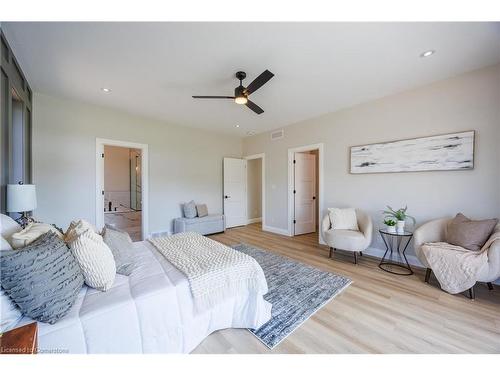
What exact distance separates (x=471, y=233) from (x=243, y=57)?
10.7ft

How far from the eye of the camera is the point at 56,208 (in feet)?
11.1

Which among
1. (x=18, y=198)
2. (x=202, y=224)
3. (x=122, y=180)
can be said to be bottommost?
(x=202, y=224)

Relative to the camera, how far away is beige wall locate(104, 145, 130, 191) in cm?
881

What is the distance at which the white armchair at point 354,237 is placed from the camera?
3.02 metres

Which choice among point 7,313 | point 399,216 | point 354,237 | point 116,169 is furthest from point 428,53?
point 116,169

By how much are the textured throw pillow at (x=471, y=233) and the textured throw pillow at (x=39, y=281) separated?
12.0ft

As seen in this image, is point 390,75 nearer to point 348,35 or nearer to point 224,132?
point 348,35

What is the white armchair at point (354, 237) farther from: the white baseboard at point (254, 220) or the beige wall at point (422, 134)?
the white baseboard at point (254, 220)

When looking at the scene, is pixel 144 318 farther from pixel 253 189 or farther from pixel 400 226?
pixel 253 189

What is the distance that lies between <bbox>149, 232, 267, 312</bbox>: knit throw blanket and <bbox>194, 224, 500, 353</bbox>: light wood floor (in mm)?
372

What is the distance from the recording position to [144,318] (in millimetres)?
1242

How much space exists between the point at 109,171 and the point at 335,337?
10189 mm
